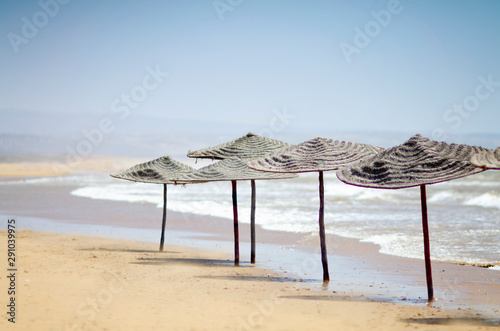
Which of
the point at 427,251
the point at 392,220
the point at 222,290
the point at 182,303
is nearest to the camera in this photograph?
the point at 182,303

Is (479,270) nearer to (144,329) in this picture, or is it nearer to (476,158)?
(476,158)

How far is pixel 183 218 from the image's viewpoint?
2220cm

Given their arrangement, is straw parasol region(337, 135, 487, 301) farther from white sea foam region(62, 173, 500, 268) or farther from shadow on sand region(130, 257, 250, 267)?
white sea foam region(62, 173, 500, 268)

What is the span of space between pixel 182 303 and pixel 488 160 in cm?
451

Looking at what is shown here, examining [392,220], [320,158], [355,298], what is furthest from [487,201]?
[355,298]

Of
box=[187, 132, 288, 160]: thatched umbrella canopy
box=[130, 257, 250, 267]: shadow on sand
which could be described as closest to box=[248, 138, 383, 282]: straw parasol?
box=[187, 132, 288, 160]: thatched umbrella canopy

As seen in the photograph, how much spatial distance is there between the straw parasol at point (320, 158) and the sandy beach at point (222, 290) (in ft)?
4.52

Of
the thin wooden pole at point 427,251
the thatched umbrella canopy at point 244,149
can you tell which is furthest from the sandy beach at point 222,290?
the thatched umbrella canopy at point 244,149

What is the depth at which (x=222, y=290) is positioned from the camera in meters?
9.08

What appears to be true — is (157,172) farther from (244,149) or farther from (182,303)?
(182,303)

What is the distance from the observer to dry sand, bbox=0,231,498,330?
697 cm

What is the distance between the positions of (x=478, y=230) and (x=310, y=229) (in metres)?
5.18

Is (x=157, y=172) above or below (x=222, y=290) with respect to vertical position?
above

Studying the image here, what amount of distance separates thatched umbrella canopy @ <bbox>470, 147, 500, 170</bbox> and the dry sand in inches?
80.7
